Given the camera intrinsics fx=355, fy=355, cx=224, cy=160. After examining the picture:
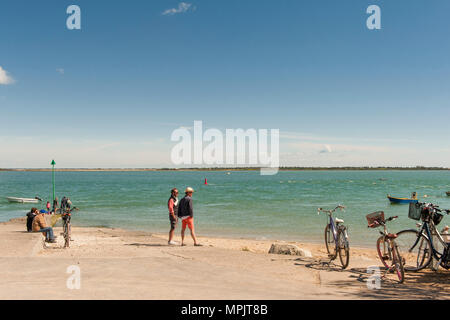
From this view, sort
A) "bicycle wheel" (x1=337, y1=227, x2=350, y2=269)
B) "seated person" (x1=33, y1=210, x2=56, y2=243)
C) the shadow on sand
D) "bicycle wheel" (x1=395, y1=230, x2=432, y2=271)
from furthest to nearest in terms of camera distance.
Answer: "seated person" (x1=33, y1=210, x2=56, y2=243), "bicycle wheel" (x1=337, y1=227, x2=350, y2=269), "bicycle wheel" (x1=395, y1=230, x2=432, y2=271), the shadow on sand

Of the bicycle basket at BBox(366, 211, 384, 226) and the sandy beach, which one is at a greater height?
the bicycle basket at BBox(366, 211, 384, 226)

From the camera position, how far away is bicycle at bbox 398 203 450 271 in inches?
281

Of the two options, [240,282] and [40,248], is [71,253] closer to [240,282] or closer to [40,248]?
[40,248]

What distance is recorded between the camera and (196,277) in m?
6.64

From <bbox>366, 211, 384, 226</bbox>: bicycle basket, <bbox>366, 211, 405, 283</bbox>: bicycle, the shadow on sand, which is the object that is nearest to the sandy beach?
the shadow on sand

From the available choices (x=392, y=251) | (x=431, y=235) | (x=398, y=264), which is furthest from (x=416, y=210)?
(x=398, y=264)

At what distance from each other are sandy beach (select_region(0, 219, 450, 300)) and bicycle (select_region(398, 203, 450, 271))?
1.03 ft

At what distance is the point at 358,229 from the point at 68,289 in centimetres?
1909

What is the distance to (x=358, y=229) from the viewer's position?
70.4 ft

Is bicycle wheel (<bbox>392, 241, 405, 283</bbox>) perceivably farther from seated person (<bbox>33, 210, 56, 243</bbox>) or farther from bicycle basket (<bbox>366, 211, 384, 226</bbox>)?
seated person (<bbox>33, 210, 56, 243</bbox>)

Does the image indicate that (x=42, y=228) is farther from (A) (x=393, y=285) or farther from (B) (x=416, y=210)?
(B) (x=416, y=210)

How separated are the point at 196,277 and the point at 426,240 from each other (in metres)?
4.72

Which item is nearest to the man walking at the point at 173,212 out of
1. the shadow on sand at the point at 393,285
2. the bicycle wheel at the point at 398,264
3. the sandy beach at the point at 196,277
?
the sandy beach at the point at 196,277
